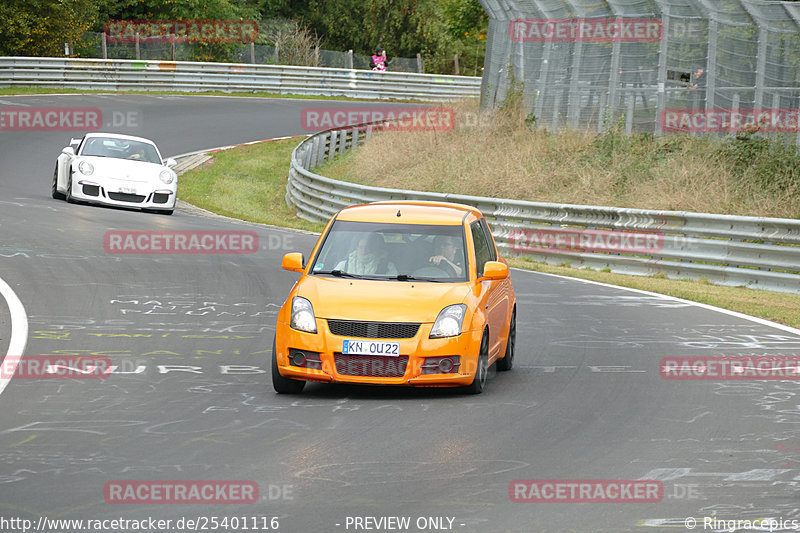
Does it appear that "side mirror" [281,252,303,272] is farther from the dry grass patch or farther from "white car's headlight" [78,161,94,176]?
"white car's headlight" [78,161,94,176]

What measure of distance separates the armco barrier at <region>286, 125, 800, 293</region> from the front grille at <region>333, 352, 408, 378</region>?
966 centimetres

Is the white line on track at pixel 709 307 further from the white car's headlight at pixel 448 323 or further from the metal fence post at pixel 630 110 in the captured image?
the metal fence post at pixel 630 110

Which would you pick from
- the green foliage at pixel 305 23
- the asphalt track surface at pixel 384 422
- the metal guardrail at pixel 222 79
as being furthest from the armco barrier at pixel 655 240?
the green foliage at pixel 305 23

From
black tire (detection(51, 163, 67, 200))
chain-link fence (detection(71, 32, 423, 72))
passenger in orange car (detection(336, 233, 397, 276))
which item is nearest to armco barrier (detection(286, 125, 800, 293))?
black tire (detection(51, 163, 67, 200))

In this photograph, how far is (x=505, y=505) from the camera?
6703 millimetres

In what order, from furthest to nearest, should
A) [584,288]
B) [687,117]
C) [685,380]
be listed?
[687,117] < [584,288] < [685,380]

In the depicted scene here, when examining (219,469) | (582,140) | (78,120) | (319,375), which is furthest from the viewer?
(78,120)

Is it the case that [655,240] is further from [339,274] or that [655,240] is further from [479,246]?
[339,274]

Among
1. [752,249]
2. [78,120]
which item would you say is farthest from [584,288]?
[78,120]

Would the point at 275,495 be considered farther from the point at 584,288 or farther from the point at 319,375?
the point at 584,288

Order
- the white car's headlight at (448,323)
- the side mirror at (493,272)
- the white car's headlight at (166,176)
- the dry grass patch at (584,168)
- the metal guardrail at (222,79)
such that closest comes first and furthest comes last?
the white car's headlight at (448,323)
the side mirror at (493,272)
the dry grass patch at (584,168)
the white car's headlight at (166,176)
the metal guardrail at (222,79)

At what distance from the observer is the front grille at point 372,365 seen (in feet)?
31.4

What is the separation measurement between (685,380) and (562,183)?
54.8 ft

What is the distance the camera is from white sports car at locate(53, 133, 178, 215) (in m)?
24.1
